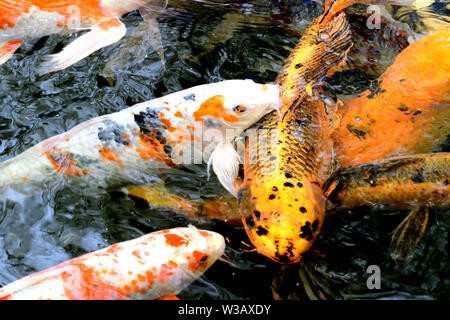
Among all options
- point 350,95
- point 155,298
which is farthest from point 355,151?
point 155,298

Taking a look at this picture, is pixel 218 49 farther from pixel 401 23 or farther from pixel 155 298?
pixel 155 298

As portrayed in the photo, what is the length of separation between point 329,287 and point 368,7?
3.10 metres

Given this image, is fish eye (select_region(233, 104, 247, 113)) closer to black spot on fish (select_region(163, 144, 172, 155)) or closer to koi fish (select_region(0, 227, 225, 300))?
black spot on fish (select_region(163, 144, 172, 155))

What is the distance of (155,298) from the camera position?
2.90 meters

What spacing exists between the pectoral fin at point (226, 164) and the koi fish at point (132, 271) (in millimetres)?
410

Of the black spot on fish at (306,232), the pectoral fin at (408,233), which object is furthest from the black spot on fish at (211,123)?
the pectoral fin at (408,233)

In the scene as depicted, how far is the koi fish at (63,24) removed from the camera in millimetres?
4141

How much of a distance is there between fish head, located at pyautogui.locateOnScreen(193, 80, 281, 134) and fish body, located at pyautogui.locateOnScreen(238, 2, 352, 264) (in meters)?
0.09

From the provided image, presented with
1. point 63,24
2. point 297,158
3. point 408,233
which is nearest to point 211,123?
point 297,158

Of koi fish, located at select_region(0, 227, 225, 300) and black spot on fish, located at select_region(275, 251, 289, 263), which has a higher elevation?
black spot on fish, located at select_region(275, 251, 289, 263)

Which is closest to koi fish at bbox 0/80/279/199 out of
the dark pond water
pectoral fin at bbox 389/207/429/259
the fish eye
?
the fish eye

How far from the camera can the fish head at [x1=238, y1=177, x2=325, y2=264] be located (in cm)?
276
